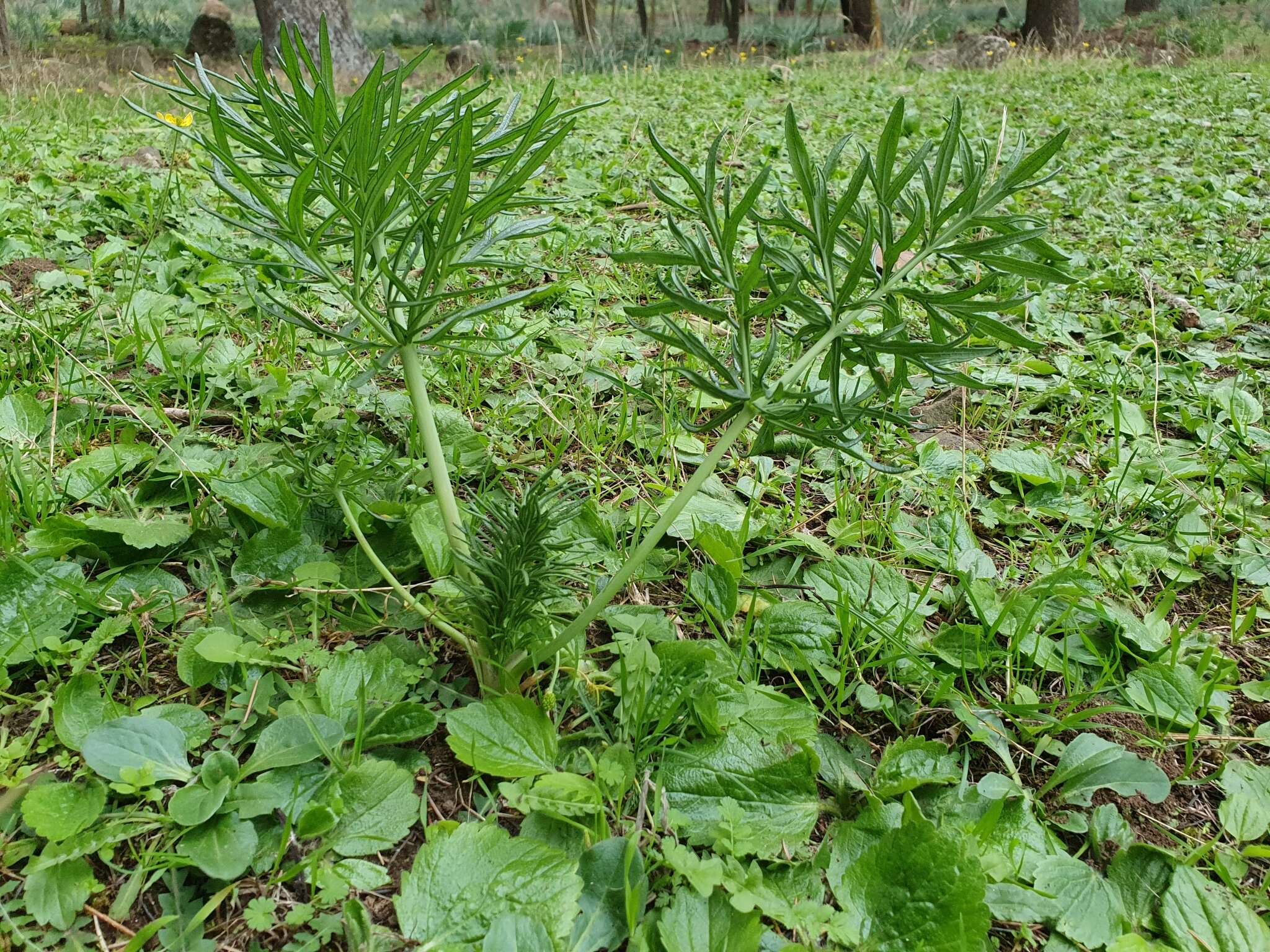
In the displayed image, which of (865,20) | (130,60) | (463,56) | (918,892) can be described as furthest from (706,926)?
(865,20)

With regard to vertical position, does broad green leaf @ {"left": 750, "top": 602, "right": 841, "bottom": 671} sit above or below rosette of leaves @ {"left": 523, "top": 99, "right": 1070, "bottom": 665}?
below

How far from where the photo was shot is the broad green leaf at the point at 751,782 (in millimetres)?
1092

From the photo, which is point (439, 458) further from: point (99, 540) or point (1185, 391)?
point (1185, 391)

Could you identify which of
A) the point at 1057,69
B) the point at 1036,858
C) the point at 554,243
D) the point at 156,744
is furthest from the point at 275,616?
the point at 1057,69

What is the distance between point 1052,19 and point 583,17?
8.20 metres

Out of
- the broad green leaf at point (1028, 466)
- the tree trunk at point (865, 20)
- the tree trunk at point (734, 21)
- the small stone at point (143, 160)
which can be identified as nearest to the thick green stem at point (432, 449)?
the broad green leaf at point (1028, 466)

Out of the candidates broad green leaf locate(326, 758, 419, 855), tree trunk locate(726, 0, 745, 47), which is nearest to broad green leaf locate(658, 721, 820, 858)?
broad green leaf locate(326, 758, 419, 855)

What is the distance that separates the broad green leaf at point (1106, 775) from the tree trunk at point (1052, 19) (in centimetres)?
1517

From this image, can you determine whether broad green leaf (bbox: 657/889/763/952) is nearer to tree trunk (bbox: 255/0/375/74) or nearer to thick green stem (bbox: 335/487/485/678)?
thick green stem (bbox: 335/487/485/678)

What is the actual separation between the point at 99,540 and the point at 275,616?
1.19ft

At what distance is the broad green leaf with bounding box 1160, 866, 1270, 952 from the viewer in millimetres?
1005

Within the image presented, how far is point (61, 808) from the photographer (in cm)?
101

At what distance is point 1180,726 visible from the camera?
4.27ft

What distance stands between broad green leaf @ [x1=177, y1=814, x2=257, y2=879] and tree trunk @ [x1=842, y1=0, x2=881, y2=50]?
15912 millimetres
